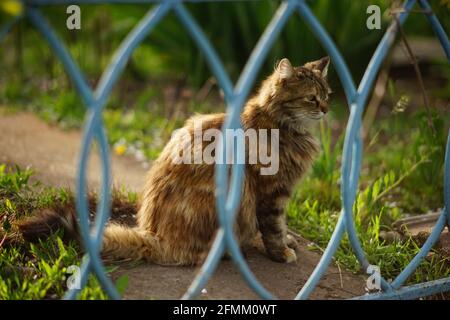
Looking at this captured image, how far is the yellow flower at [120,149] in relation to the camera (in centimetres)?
430

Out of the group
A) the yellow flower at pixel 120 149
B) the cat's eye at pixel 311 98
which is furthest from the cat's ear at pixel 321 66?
→ the yellow flower at pixel 120 149

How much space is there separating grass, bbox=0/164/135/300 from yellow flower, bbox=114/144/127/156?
3.83ft

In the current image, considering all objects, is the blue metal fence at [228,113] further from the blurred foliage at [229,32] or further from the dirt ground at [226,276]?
the blurred foliage at [229,32]

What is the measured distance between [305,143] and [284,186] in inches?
8.8

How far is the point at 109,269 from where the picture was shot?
249 cm

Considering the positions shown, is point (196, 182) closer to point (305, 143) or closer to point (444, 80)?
point (305, 143)

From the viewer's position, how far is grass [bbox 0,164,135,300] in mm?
2318

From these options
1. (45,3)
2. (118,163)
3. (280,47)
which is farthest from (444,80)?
(45,3)

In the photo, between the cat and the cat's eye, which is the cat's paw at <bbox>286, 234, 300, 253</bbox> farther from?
the cat's eye

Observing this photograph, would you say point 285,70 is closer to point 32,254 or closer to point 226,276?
point 226,276

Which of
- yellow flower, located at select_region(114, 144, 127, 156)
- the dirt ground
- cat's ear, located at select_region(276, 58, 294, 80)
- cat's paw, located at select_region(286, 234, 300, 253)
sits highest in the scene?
cat's ear, located at select_region(276, 58, 294, 80)

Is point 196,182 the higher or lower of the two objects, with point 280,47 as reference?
lower

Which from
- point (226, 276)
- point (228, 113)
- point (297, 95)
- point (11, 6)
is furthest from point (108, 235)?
point (11, 6)

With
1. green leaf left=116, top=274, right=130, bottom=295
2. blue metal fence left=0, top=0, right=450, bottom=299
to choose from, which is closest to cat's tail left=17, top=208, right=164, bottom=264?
green leaf left=116, top=274, right=130, bottom=295
